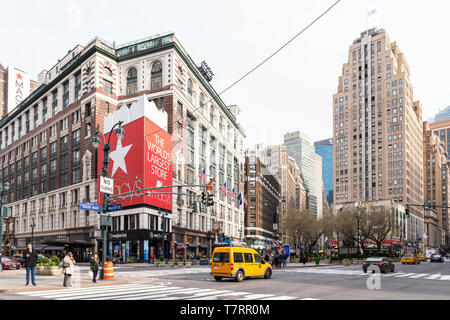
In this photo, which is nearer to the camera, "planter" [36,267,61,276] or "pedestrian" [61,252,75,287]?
"pedestrian" [61,252,75,287]

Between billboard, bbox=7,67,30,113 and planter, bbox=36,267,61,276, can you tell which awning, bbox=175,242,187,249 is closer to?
planter, bbox=36,267,61,276

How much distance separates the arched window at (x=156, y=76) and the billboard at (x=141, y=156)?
6.01 metres

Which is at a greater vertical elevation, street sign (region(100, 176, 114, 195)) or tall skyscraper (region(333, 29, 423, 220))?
tall skyscraper (region(333, 29, 423, 220))

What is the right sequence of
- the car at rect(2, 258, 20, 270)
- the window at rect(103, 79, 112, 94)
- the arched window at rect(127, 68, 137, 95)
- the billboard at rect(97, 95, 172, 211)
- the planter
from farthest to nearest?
1. the arched window at rect(127, 68, 137, 95)
2. the window at rect(103, 79, 112, 94)
3. the billboard at rect(97, 95, 172, 211)
4. the car at rect(2, 258, 20, 270)
5. the planter

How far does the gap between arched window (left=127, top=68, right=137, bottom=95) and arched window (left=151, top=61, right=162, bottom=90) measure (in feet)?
11.2

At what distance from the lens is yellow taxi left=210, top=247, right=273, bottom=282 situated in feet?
85.0

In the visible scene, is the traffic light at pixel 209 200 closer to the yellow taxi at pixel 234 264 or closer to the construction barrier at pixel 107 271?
the yellow taxi at pixel 234 264

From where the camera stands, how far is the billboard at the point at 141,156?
201 feet

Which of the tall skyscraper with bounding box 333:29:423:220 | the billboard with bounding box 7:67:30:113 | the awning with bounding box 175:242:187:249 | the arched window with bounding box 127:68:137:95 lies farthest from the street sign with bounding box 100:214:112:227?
the billboard with bounding box 7:67:30:113

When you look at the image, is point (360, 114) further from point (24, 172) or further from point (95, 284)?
point (95, 284)

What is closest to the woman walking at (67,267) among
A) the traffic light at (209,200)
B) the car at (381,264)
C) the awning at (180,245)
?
the traffic light at (209,200)

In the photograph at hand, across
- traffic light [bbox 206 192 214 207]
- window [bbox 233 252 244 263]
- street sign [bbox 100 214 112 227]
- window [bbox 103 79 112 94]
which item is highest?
window [bbox 103 79 112 94]

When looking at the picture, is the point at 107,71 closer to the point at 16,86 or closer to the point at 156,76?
the point at 156,76
